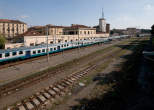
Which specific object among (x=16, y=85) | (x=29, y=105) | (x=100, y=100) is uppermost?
(x=16, y=85)

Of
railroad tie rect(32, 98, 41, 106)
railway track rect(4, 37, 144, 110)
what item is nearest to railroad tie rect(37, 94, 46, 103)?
railway track rect(4, 37, 144, 110)

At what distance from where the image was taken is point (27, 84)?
12.1m

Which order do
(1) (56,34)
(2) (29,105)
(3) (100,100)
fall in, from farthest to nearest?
(1) (56,34) < (3) (100,100) < (2) (29,105)

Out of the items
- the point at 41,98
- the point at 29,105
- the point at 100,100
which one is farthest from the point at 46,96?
the point at 100,100

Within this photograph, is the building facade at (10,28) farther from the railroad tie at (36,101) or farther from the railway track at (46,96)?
the railroad tie at (36,101)

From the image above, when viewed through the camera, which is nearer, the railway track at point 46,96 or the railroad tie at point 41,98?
the railway track at point 46,96

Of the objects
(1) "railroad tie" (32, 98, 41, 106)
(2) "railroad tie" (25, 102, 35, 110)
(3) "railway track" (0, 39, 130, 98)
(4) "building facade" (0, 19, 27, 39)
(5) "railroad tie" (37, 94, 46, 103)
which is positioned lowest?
(2) "railroad tie" (25, 102, 35, 110)

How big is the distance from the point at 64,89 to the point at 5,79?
7.55 m

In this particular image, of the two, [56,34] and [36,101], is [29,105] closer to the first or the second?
[36,101]

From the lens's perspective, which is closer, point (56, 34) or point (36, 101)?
point (36, 101)

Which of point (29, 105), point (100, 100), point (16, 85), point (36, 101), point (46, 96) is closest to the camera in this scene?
point (29, 105)

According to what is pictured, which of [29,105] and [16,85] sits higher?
[16,85]

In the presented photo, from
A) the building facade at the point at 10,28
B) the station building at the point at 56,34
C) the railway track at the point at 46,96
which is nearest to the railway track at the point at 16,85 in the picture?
the railway track at the point at 46,96

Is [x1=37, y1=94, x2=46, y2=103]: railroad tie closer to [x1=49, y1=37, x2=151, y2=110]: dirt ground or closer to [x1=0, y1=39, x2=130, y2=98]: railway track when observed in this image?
[x1=49, y1=37, x2=151, y2=110]: dirt ground
